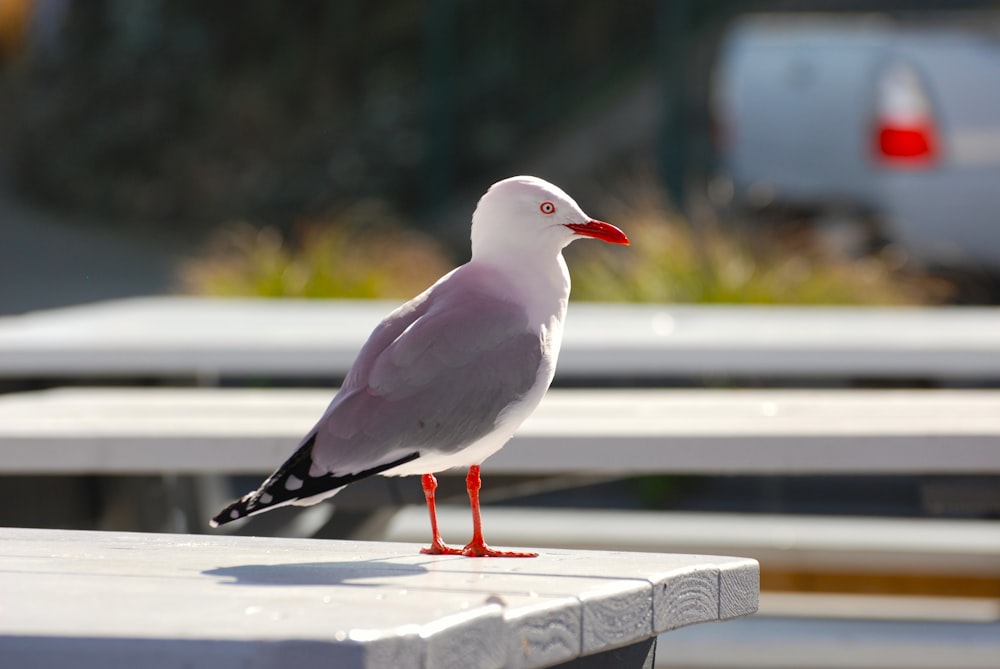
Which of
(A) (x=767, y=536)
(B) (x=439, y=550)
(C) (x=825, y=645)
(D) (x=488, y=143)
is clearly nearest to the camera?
(B) (x=439, y=550)

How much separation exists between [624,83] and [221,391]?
1425cm

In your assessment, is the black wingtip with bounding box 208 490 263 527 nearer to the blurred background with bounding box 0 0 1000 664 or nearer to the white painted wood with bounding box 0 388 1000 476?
the white painted wood with bounding box 0 388 1000 476

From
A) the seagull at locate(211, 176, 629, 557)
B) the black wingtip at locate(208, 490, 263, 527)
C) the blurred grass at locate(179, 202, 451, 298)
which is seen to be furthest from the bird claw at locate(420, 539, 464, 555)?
the blurred grass at locate(179, 202, 451, 298)

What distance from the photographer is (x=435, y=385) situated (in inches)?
80.7

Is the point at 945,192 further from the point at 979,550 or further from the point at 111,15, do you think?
the point at 111,15

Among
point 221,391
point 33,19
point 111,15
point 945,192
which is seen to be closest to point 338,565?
point 221,391

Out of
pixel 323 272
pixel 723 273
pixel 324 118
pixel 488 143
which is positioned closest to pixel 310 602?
pixel 723 273

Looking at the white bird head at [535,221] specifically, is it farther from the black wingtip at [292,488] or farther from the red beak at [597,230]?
the black wingtip at [292,488]

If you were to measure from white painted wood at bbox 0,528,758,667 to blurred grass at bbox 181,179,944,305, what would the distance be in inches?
215

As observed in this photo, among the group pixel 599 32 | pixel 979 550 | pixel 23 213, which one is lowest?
pixel 979 550

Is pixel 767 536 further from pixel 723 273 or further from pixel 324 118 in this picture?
pixel 324 118

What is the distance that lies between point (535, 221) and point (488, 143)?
14.9 m

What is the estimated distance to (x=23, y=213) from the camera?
17.5m

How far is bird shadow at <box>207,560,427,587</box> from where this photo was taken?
1869 millimetres
